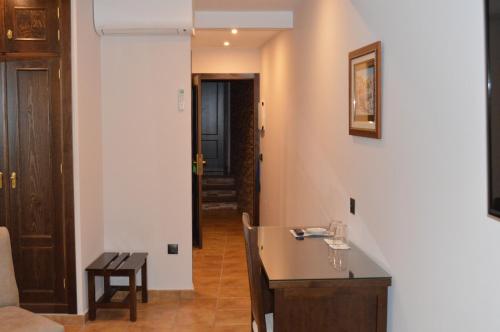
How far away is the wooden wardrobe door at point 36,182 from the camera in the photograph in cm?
431

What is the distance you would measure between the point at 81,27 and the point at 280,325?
9.19ft

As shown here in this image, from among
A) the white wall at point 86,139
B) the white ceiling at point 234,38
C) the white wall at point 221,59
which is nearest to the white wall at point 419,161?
the white wall at point 86,139

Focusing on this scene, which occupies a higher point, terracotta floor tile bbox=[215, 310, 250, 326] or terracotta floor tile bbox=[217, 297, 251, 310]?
terracotta floor tile bbox=[217, 297, 251, 310]

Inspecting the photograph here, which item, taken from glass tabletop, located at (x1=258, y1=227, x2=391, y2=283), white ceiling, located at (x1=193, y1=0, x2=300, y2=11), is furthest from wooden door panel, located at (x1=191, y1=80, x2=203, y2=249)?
glass tabletop, located at (x1=258, y1=227, x2=391, y2=283)

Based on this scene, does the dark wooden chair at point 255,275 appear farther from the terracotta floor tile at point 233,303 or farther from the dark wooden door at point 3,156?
the dark wooden door at point 3,156

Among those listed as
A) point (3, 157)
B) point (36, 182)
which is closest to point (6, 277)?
point (36, 182)

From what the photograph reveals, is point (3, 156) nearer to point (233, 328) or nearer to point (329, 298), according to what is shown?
point (233, 328)

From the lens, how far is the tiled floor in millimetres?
4383

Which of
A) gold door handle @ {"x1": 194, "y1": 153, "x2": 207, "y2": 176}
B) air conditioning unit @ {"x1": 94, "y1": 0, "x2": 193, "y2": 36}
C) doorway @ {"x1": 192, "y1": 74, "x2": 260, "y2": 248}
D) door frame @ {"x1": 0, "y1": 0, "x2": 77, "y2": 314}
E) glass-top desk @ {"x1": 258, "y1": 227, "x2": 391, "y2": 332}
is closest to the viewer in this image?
glass-top desk @ {"x1": 258, "y1": 227, "x2": 391, "y2": 332}

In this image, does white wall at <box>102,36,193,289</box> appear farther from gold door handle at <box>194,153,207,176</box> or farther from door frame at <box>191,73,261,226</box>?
door frame at <box>191,73,261,226</box>

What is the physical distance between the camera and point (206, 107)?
10.9 meters

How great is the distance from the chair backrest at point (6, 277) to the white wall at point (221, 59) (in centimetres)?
478

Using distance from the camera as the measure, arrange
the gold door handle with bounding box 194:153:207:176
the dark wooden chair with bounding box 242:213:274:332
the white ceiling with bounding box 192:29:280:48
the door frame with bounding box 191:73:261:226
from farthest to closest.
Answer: the door frame with bounding box 191:73:261:226 < the gold door handle with bounding box 194:153:207:176 < the white ceiling with bounding box 192:29:280:48 < the dark wooden chair with bounding box 242:213:274:332

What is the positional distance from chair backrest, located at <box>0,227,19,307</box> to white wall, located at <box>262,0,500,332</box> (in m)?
1.93
